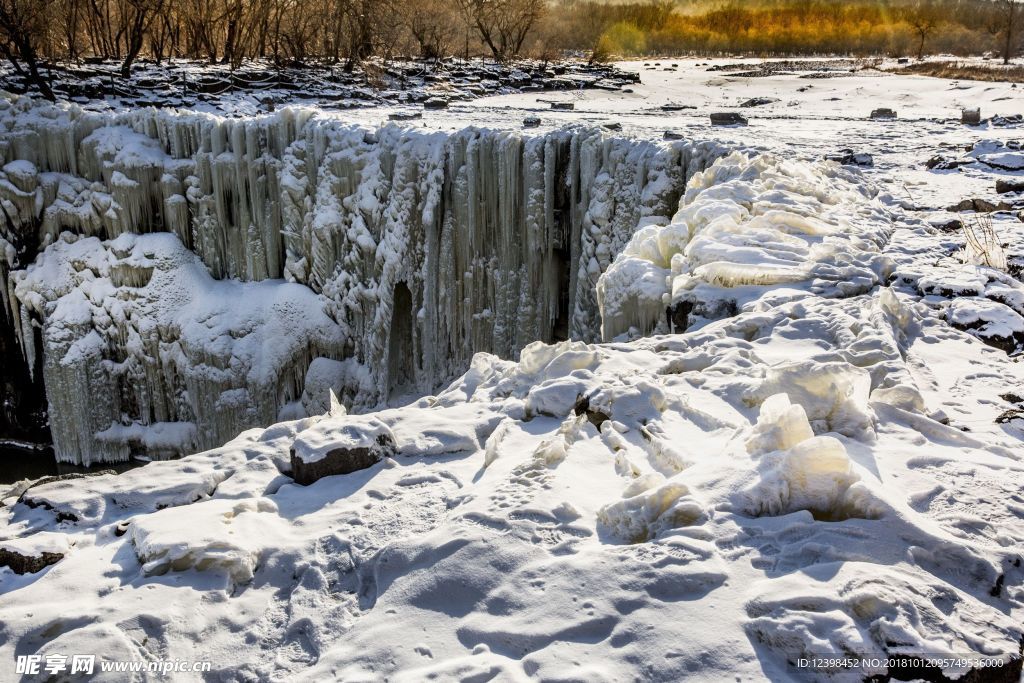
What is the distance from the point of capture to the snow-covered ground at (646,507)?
2475mm

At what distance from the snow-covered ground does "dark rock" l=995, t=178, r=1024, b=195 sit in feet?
7.02

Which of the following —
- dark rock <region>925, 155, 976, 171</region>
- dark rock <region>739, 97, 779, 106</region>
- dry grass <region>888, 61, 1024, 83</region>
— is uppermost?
dry grass <region>888, 61, 1024, 83</region>

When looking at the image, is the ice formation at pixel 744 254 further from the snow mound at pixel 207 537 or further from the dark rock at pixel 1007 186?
the snow mound at pixel 207 537

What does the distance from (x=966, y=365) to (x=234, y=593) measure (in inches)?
153

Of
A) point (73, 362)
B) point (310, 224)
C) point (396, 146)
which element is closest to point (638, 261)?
point (396, 146)

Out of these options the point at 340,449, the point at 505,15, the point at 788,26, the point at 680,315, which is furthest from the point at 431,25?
the point at 788,26

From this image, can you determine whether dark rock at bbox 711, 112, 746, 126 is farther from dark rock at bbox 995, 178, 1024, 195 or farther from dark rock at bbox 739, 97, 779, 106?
dark rock at bbox 995, 178, 1024, 195

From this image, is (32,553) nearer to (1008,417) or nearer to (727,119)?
(1008,417)

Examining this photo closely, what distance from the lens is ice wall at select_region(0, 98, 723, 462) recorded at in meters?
11.4

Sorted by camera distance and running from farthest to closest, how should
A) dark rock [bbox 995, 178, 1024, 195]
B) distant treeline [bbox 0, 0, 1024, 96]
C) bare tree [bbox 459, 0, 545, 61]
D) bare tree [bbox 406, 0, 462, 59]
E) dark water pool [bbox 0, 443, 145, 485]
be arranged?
bare tree [bbox 459, 0, 545, 61], bare tree [bbox 406, 0, 462, 59], distant treeline [bbox 0, 0, 1024, 96], dark water pool [bbox 0, 443, 145, 485], dark rock [bbox 995, 178, 1024, 195]

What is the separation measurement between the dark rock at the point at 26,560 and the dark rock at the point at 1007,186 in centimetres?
881

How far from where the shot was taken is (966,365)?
4.42m

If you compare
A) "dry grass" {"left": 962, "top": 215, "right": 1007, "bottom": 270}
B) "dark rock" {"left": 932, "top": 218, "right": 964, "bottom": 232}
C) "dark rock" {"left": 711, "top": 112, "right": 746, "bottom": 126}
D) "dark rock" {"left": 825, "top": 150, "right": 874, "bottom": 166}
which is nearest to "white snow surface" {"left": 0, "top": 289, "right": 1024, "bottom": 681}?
"dry grass" {"left": 962, "top": 215, "right": 1007, "bottom": 270}

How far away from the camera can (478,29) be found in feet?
127
